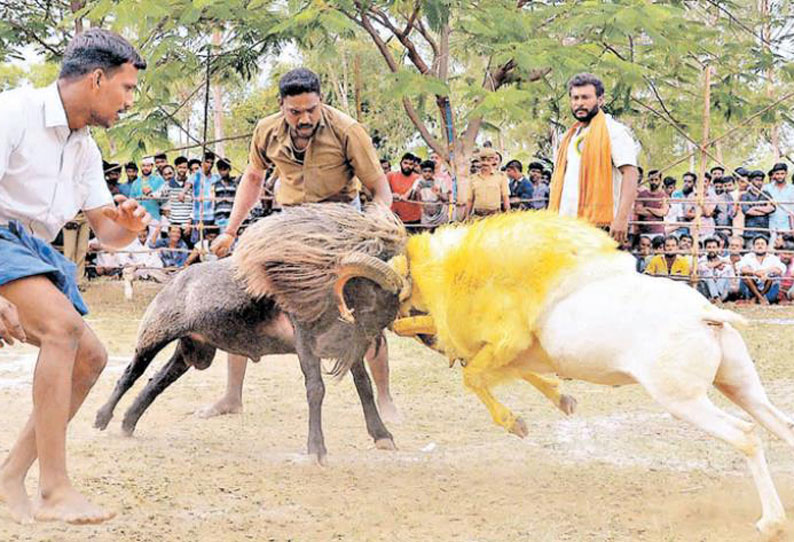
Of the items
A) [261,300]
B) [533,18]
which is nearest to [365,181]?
[261,300]

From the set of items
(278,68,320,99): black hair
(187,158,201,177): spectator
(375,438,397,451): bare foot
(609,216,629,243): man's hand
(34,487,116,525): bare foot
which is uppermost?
(278,68,320,99): black hair

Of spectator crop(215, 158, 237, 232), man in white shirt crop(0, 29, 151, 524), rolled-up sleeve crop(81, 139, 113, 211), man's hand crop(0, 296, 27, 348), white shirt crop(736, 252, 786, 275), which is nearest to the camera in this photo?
man's hand crop(0, 296, 27, 348)

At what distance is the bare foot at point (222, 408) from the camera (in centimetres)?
620

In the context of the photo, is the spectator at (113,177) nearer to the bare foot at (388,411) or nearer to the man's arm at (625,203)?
the bare foot at (388,411)

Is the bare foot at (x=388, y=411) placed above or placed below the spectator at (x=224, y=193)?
below

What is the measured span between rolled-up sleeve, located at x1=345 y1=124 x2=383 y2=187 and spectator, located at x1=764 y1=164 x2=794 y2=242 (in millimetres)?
7845

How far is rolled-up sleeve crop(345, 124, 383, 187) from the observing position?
17.7 feet

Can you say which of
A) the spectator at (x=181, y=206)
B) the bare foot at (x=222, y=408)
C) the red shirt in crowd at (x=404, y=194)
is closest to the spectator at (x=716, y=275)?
the red shirt in crowd at (x=404, y=194)

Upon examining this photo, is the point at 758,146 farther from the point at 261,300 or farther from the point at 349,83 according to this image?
the point at 261,300

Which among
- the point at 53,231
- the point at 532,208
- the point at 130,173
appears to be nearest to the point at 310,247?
the point at 53,231

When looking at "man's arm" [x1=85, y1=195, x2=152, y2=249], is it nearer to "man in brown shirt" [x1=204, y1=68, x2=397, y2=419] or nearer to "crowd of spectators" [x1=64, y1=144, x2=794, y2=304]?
"man in brown shirt" [x1=204, y1=68, x2=397, y2=419]

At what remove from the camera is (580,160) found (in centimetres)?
576

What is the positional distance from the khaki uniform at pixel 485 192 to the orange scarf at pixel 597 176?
19.4 feet

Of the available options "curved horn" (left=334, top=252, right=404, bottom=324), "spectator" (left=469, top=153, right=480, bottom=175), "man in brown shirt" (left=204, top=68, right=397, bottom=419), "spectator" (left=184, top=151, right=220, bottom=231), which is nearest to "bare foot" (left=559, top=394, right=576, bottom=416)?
"curved horn" (left=334, top=252, right=404, bottom=324)
